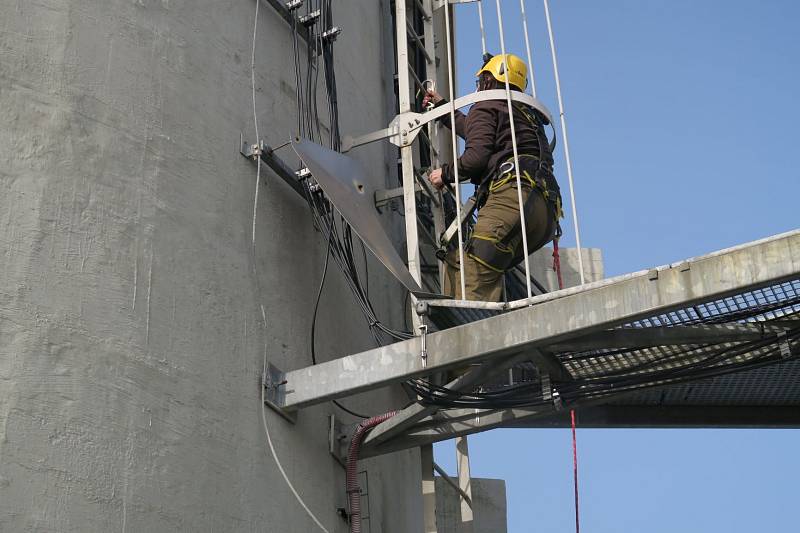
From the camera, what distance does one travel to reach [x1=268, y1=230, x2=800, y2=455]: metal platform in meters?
6.41

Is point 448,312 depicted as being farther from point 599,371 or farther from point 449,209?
point 449,209

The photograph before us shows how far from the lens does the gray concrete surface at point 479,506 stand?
40.4ft

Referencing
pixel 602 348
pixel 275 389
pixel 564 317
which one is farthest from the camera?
pixel 275 389

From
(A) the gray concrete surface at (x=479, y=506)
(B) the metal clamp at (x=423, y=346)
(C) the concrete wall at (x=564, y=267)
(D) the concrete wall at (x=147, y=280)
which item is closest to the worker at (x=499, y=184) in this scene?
(B) the metal clamp at (x=423, y=346)

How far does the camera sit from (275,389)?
766cm

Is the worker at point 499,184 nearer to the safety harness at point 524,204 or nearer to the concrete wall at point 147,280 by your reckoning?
the safety harness at point 524,204

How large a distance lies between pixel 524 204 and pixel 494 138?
2.09ft

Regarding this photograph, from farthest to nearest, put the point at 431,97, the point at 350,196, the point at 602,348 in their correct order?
1. the point at 431,97
2. the point at 350,196
3. the point at 602,348

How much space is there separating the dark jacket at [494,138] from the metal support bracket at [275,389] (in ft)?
6.48

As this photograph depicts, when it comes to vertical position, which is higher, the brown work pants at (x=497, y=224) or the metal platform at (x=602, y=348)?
the brown work pants at (x=497, y=224)

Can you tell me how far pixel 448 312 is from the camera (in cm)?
757

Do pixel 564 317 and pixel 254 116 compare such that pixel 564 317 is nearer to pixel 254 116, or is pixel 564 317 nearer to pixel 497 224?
pixel 497 224

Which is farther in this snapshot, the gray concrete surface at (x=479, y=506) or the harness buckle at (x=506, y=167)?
the gray concrete surface at (x=479, y=506)

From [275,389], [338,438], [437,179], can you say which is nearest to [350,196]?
[437,179]
